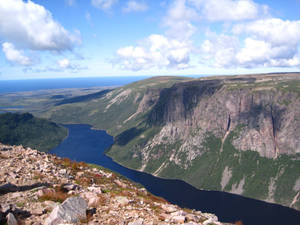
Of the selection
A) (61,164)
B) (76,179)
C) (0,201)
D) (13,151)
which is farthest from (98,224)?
(13,151)

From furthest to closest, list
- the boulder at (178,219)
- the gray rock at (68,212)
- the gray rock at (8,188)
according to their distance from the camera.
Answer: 1. the gray rock at (8,188)
2. the boulder at (178,219)
3. the gray rock at (68,212)

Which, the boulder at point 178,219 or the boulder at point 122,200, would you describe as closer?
the boulder at point 178,219

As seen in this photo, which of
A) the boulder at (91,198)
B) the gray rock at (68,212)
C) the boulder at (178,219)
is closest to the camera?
the gray rock at (68,212)

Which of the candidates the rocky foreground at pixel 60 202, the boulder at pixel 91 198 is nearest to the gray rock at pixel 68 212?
the rocky foreground at pixel 60 202

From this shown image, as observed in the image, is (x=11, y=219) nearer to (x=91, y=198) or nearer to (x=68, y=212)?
(x=68, y=212)

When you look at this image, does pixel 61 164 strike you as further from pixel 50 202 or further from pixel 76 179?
pixel 50 202

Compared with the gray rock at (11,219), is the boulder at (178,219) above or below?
below

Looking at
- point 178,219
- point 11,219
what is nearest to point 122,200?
point 178,219

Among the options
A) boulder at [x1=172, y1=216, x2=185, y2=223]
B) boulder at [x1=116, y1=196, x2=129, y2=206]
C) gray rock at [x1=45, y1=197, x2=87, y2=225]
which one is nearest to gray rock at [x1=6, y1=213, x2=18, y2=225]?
gray rock at [x1=45, y1=197, x2=87, y2=225]

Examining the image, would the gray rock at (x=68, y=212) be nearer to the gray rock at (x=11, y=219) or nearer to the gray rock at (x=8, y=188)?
the gray rock at (x=11, y=219)

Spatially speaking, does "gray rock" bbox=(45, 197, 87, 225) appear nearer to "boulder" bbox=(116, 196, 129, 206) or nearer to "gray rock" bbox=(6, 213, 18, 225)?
"gray rock" bbox=(6, 213, 18, 225)
